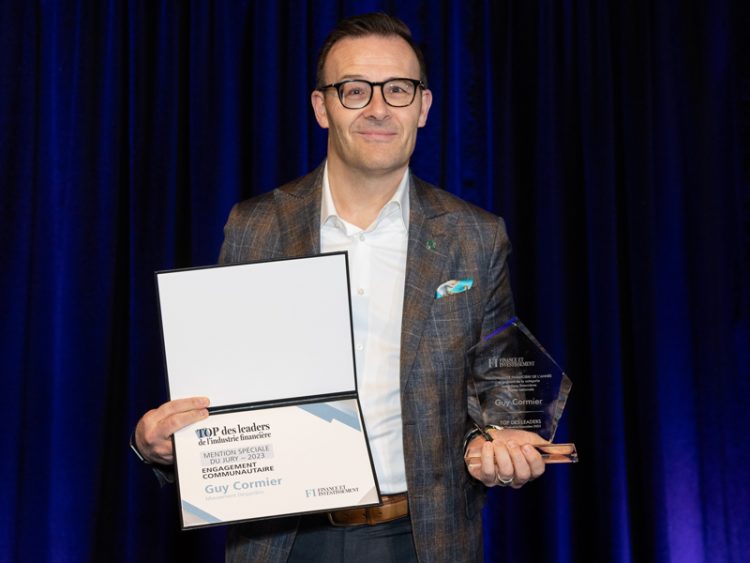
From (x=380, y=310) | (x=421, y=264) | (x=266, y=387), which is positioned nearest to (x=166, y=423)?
(x=266, y=387)

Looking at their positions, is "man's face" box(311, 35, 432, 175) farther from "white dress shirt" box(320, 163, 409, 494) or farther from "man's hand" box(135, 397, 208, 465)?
"man's hand" box(135, 397, 208, 465)

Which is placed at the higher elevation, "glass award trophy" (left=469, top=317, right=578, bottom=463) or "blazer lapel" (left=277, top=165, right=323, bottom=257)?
"blazer lapel" (left=277, top=165, right=323, bottom=257)

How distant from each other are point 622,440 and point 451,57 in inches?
62.7

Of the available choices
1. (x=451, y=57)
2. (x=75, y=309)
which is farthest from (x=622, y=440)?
(x=75, y=309)

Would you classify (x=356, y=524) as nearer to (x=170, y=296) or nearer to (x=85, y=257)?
(x=170, y=296)

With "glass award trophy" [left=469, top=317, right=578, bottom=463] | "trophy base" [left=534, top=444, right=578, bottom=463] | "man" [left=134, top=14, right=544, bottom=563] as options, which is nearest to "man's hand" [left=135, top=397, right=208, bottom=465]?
"man" [left=134, top=14, right=544, bottom=563]

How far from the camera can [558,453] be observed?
1.46 m

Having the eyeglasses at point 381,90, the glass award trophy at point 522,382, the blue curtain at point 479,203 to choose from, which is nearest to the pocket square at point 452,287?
the glass award trophy at point 522,382

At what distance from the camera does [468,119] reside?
297 cm

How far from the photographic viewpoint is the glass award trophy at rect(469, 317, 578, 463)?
151 centimetres

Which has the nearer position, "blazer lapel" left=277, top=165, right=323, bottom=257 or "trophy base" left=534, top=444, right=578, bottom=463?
"trophy base" left=534, top=444, right=578, bottom=463

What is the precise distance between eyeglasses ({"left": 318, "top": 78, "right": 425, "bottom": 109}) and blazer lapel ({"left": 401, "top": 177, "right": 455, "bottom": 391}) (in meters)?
0.20

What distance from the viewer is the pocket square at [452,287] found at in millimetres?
1639

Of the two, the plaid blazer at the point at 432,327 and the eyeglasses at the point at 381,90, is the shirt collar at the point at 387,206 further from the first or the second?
the eyeglasses at the point at 381,90
